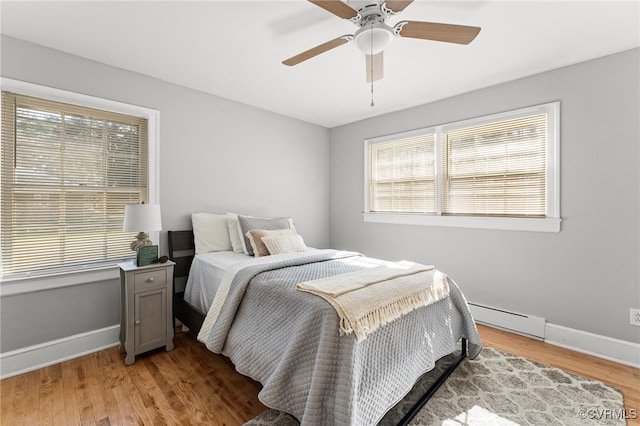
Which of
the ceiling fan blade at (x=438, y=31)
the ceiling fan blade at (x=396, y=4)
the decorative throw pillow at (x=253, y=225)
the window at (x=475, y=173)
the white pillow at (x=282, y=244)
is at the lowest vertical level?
the white pillow at (x=282, y=244)

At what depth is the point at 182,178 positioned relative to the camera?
3.04 metres

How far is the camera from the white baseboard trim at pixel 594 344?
2283 mm

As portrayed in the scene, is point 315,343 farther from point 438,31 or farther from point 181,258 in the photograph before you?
point 181,258

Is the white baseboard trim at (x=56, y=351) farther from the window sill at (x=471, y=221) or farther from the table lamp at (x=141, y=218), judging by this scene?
the window sill at (x=471, y=221)

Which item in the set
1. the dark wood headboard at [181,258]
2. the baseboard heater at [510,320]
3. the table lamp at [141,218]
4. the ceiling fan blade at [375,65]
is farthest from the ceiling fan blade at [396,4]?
the baseboard heater at [510,320]

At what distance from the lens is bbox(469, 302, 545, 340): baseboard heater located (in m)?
2.71

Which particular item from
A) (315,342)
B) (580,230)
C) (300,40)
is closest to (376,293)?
(315,342)

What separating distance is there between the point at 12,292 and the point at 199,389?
5.27 ft

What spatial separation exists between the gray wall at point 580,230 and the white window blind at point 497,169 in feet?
0.59

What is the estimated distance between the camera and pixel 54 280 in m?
2.32

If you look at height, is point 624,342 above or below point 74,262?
below

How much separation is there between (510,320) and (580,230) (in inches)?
41.4

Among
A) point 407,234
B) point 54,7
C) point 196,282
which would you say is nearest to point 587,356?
point 407,234

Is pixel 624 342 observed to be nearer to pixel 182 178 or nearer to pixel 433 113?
pixel 433 113
